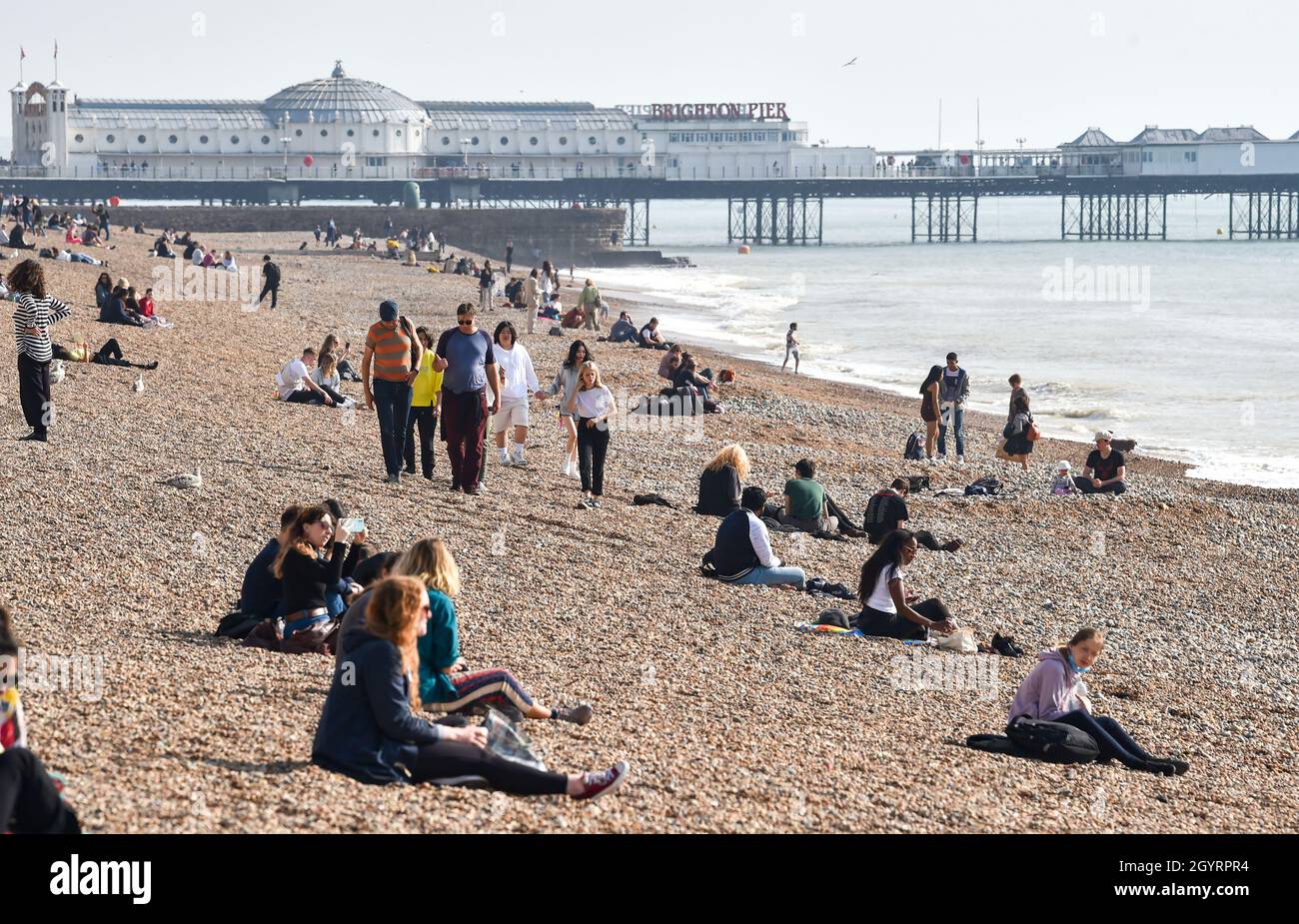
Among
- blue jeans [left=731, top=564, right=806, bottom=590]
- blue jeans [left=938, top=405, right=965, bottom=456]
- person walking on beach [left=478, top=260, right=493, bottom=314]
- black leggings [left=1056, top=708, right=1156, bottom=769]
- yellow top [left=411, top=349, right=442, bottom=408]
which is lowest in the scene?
black leggings [left=1056, top=708, right=1156, bottom=769]

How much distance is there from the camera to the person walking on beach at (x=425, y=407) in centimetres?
1236

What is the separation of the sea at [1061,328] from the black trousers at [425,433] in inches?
432

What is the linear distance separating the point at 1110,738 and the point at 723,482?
506cm

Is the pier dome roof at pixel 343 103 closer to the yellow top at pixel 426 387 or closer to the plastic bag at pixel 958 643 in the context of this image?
the yellow top at pixel 426 387

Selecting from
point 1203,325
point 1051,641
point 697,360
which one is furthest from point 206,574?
point 1203,325

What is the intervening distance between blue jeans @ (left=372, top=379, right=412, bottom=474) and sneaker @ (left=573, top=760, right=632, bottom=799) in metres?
6.50

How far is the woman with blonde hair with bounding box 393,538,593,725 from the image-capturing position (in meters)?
6.39

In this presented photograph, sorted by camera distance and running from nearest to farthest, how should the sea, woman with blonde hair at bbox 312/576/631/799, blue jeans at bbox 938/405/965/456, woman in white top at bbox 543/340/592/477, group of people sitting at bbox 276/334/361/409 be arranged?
woman with blonde hair at bbox 312/576/631/799 → woman in white top at bbox 543/340/592/477 → group of people sitting at bbox 276/334/361/409 → blue jeans at bbox 938/405/965/456 → the sea

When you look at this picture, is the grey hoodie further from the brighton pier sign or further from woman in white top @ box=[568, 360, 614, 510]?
the brighton pier sign

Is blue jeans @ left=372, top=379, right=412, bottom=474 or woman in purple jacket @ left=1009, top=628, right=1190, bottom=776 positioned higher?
blue jeans @ left=372, top=379, right=412, bottom=474

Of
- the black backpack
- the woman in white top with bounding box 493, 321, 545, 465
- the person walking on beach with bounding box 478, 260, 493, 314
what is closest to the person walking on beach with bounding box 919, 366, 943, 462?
the woman in white top with bounding box 493, 321, 545, 465
